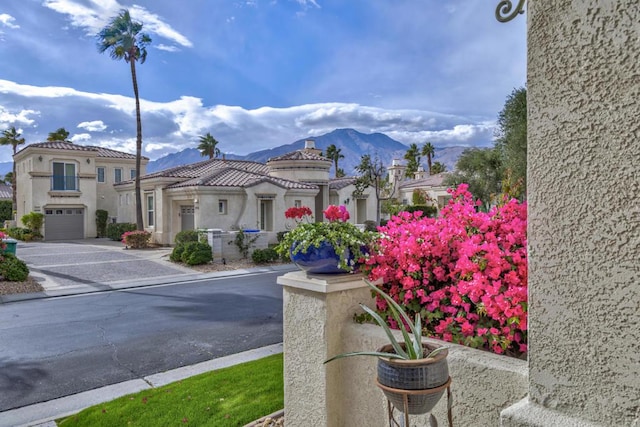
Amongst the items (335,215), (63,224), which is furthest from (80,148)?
(335,215)

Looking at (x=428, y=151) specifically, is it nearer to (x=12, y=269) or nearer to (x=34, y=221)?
(x=34, y=221)

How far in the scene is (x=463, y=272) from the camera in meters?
3.00

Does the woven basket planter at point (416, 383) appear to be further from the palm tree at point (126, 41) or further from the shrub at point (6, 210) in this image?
the shrub at point (6, 210)

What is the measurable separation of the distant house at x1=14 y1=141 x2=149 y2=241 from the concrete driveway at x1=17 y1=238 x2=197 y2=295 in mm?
7769

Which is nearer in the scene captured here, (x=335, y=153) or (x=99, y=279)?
(x=99, y=279)

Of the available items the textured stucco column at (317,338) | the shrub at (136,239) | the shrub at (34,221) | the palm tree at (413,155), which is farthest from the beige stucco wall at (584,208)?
the palm tree at (413,155)

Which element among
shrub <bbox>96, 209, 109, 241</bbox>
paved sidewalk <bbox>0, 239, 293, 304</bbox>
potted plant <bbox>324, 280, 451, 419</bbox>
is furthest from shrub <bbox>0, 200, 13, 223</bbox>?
potted plant <bbox>324, 280, 451, 419</bbox>

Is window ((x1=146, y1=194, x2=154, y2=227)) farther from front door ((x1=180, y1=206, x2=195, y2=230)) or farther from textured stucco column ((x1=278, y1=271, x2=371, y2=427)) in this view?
textured stucco column ((x1=278, y1=271, x2=371, y2=427))

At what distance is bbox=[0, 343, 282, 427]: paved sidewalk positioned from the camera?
4.73 meters

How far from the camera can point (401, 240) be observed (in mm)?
3600

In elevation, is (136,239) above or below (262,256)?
above

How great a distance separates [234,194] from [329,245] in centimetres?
2018

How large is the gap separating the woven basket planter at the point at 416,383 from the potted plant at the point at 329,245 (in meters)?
1.19

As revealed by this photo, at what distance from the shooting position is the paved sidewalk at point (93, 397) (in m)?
4.73
